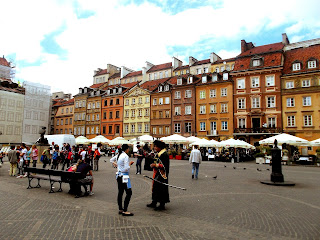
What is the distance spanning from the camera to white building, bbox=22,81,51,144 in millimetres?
53938

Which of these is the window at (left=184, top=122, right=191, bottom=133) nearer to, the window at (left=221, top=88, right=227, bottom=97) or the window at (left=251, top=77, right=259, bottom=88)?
the window at (left=221, top=88, right=227, bottom=97)

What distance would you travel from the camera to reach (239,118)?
40469 mm

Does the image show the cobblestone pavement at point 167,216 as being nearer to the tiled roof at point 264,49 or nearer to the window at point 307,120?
the window at point 307,120

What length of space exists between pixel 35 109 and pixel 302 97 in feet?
163

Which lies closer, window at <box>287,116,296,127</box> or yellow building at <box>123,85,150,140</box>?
window at <box>287,116,296,127</box>

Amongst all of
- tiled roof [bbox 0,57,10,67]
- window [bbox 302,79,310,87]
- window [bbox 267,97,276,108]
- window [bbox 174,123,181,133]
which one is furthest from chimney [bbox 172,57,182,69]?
tiled roof [bbox 0,57,10,67]

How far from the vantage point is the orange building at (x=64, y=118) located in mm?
64312

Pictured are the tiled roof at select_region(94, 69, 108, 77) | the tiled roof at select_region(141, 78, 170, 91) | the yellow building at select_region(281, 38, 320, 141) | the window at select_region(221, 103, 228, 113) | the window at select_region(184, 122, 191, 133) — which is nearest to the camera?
the yellow building at select_region(281, 38, 320, 141)

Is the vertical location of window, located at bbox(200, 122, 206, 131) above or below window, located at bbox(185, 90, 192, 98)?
below

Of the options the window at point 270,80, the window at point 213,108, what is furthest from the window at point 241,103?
the window at point 270,80

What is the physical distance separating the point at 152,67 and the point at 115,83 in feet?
32.8

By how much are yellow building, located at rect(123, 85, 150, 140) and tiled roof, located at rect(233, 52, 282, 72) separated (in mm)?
17991

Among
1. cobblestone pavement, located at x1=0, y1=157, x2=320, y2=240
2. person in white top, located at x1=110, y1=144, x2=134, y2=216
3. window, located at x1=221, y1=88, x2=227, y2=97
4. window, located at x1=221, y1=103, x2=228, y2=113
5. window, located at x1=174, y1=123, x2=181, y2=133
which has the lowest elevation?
cobblestone pavement, located at x1=0, y1=157, x2=320, y2=240

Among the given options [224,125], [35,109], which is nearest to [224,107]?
[224,125]
